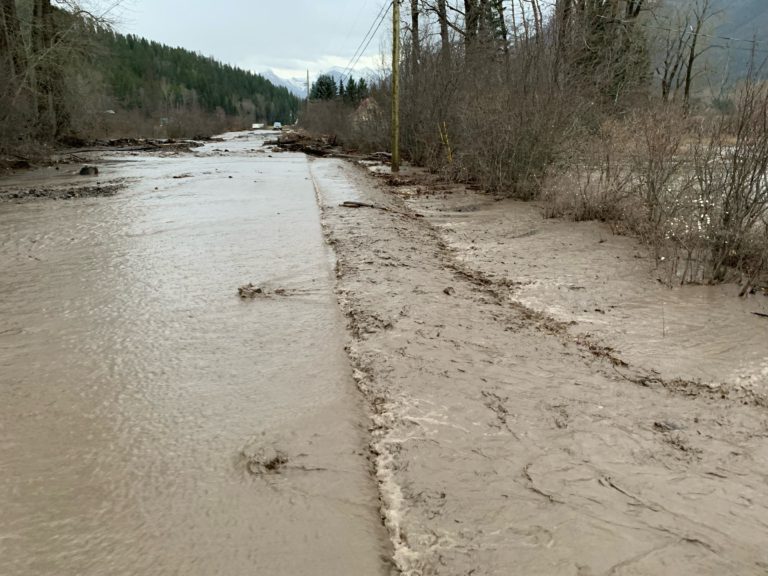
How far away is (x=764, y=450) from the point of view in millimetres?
3193

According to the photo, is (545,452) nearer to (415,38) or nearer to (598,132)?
(598,132)

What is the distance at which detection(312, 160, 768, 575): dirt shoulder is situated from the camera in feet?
7.89

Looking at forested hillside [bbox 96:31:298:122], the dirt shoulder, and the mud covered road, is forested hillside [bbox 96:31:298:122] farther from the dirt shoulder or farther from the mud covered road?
the dirt shoulder

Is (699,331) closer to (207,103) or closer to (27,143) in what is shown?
(27,143)

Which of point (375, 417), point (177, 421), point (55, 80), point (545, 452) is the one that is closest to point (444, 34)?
point (55, 80)

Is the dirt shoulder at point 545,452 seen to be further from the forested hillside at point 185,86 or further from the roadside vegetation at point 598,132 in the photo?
the forested hillside at point 185,86

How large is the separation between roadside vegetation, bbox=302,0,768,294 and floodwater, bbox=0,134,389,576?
4.40m

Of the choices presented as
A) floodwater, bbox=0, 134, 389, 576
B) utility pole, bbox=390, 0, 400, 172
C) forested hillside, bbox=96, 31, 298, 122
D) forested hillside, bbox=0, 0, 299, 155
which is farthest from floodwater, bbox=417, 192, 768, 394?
forested hillside, bbox=96, 31, 298, 122

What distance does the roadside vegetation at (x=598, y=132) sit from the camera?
20.2ft

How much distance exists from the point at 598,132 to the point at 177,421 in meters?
10.7

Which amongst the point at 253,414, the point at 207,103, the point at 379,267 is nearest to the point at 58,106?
the point at 379,267

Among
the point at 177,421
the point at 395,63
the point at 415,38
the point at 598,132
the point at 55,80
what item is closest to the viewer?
the point at 177,421

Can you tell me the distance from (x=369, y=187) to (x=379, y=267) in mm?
9303

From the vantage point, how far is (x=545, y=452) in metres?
3.09
